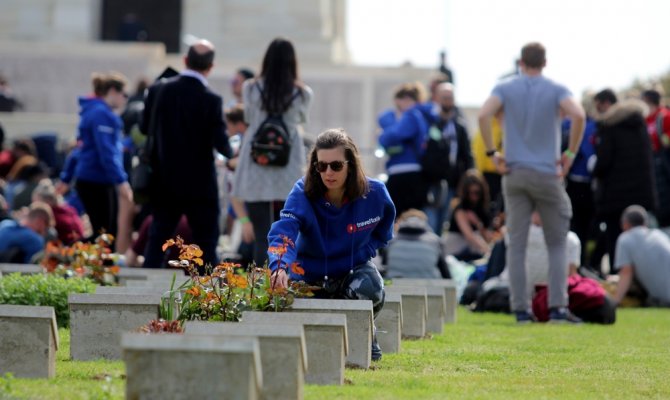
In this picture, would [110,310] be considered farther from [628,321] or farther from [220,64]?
[220,64]

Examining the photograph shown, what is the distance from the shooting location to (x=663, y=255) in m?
16.7

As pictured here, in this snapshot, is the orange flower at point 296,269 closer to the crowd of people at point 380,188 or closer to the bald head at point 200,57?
the crowd of people at point 380,188

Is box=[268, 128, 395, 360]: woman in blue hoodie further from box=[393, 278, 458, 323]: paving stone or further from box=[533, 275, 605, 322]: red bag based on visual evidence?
box=[533, 275, 605, 322]: red bag

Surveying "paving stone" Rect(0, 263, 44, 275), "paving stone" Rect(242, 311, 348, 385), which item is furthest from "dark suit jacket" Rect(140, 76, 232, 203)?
"paving stone" Rect(242, 311, 348, 385)

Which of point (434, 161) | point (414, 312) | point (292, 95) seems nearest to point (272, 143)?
point (292, 95)

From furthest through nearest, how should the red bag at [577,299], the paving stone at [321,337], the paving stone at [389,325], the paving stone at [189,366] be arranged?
the red bag at [577,299], the paving stone at [389,325], the paving stone at [321,337], the paving stone at [189,366]

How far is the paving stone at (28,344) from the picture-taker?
27.0 ft

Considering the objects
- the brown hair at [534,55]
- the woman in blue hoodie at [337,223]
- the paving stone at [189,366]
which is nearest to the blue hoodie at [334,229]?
the woman in blue hoodie at [337,223]

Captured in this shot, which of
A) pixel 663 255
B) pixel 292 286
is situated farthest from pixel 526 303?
pixel 292 286

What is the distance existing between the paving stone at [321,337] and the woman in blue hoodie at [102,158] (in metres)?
7.72

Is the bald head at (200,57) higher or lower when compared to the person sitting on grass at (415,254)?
higher

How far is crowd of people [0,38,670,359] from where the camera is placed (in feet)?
31.1

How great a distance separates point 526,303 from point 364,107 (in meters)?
21.4

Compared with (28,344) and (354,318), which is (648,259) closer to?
(354,318)
